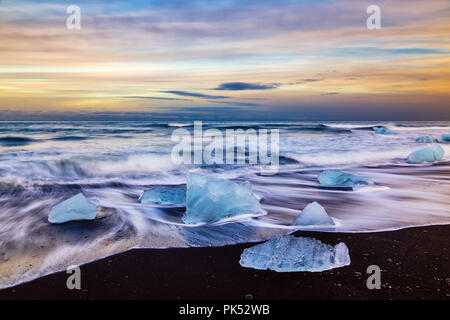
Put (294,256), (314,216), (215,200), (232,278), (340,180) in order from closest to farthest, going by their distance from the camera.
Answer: (232,278), (294,256), (314,216), (215,200), (340,180)

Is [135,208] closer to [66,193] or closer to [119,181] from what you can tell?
[66,193]

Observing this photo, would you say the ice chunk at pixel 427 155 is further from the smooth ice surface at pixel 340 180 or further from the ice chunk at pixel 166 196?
the ice chunk at pixel 166 196

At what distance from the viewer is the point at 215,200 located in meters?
3.78

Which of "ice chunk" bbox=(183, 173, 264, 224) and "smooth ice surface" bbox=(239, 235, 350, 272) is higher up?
"ice chunk" bbox=(183, 173, 264, 224)

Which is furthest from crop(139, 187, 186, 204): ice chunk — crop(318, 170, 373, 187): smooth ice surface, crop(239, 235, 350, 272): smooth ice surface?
crop(318, 170, 373, 187): smooth ice surface

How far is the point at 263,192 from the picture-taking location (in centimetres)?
542

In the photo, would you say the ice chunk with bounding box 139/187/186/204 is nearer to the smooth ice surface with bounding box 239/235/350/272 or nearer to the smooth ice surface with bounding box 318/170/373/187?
the smooth ice surface with bounding box 239/235/350/272

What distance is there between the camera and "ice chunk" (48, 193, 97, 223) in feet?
12.0

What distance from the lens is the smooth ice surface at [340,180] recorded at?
556cm

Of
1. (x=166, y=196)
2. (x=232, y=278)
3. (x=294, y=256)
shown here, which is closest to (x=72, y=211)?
(x=166, y=196)

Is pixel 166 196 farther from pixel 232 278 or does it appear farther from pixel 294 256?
pixel 294 256

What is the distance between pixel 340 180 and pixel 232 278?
395 cm

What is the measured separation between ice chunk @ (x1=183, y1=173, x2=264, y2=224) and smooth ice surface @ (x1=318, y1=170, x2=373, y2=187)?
2.30 metres

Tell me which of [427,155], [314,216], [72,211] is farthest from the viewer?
[427,155]
